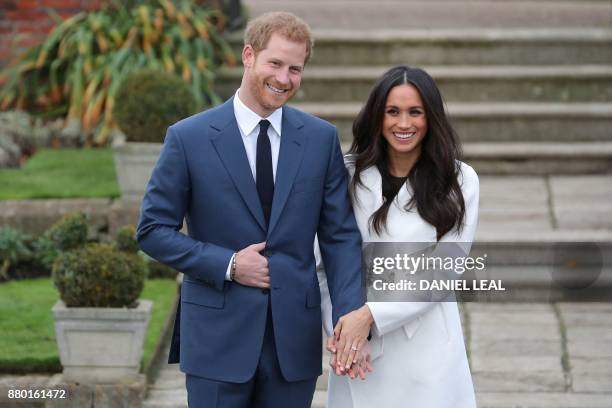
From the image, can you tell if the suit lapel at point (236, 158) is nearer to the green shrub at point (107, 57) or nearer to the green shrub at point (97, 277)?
the green shrub at point (97, 277)

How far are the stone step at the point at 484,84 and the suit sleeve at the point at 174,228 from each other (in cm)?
497

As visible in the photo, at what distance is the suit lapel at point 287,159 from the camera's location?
3.74 metres

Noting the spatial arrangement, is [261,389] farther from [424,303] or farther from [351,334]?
[424,303]

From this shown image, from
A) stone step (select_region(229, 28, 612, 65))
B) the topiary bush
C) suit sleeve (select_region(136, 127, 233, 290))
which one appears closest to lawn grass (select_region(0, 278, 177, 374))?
the topiary bush

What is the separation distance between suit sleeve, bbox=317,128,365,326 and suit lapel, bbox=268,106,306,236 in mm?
122

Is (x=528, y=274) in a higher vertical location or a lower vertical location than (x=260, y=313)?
lower

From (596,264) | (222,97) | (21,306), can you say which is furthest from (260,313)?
(222,97)

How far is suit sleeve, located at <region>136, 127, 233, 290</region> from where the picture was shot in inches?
145

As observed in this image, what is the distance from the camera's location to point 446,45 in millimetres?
8891

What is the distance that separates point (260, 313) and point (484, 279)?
347 centimetres

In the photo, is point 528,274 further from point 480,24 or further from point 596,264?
point 480,24

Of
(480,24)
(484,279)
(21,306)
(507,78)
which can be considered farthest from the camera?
(480,24)

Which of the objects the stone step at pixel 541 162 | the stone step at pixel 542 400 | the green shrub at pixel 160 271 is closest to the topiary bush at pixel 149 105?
the green shrub at pixel 160 271

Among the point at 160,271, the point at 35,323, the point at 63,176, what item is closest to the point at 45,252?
the point at 160,271
